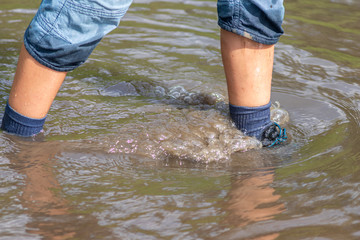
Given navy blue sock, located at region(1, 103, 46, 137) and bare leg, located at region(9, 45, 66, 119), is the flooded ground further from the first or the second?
bare leg, located at region(9, 45, 66, 119)

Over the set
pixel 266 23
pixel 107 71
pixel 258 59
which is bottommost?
pixel 107 71

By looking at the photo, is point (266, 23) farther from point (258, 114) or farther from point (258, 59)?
point (258, 114)

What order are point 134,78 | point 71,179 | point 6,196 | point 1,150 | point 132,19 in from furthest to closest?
point 132,19 < point 134,78 < point 1,150 < point 71,179 < point 6,196

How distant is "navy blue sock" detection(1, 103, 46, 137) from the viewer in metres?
2.17

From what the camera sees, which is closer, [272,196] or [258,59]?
[272,196]

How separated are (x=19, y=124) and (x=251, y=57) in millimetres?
1115

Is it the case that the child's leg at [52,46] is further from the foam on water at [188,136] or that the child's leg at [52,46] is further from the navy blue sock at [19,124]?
the foam on water at [188,136]

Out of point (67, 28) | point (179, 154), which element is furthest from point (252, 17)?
point (67, 28)

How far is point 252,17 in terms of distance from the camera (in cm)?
217

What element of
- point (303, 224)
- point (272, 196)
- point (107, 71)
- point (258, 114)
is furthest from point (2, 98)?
point (303, 224)

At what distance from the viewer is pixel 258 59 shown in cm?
227

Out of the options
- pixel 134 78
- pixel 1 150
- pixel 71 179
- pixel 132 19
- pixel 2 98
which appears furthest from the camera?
pixel 132 19

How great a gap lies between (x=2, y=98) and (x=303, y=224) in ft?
6.16

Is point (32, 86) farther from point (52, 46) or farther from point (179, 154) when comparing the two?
point (179, 154)
